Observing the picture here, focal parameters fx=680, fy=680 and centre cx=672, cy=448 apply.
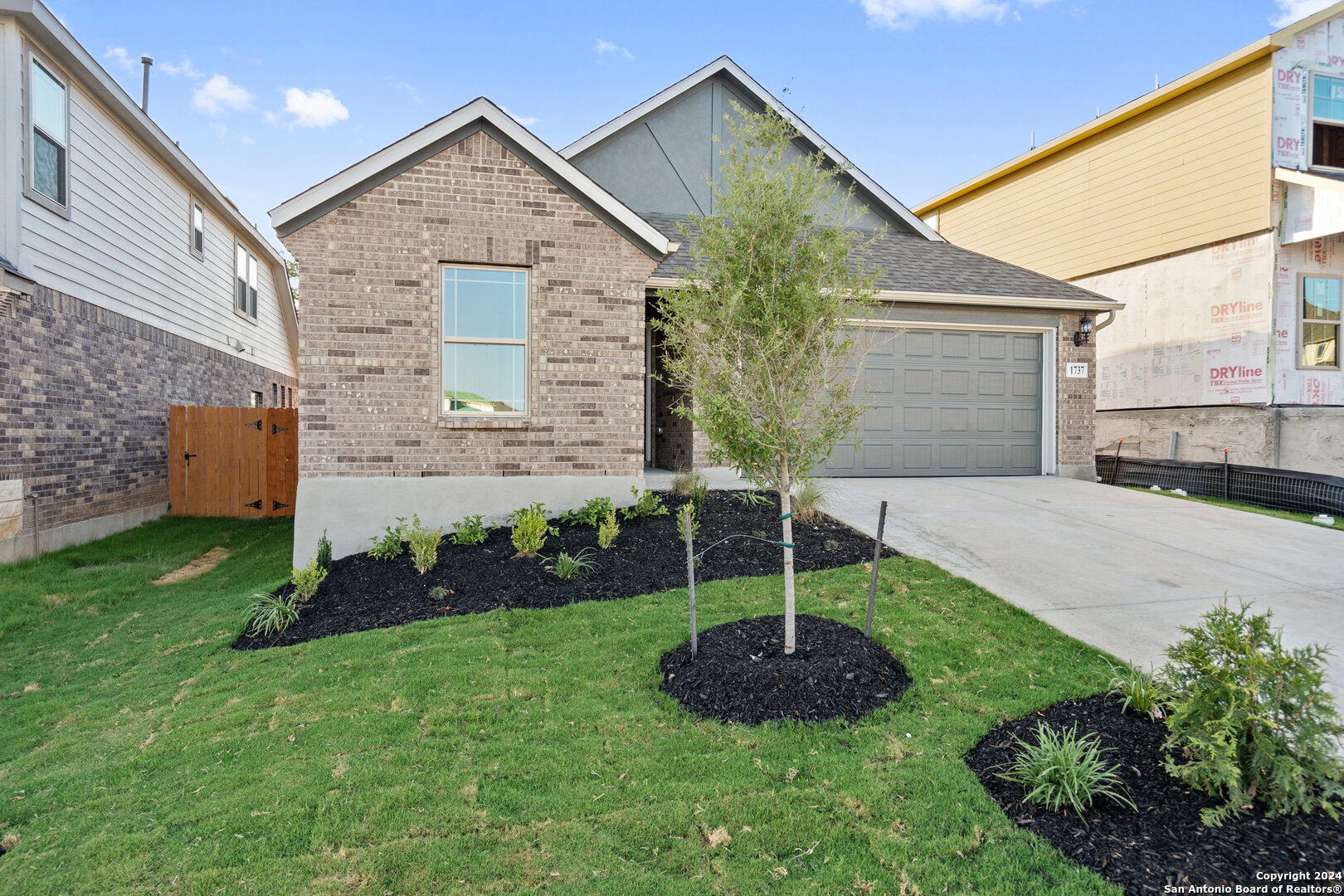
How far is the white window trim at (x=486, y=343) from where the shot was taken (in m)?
8.01

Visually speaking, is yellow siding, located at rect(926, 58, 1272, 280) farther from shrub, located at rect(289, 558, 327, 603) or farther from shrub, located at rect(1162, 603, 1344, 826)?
shrub, located at rect(289, 558, 327, 603)

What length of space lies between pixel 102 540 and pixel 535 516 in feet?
22.4

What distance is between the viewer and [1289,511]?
952 centimetres

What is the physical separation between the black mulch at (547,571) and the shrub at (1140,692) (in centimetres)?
265

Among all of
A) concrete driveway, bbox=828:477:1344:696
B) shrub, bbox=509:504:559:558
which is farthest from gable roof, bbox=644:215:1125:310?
shrub, bbox=509:504:559:558

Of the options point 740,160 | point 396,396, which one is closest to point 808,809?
point 740,160

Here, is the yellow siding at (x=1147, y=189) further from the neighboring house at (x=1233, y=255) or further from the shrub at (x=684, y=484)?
the shrub at (x=684, y=484)

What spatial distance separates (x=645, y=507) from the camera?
26.3 ft

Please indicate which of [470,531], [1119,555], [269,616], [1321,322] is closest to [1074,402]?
[1321,322]

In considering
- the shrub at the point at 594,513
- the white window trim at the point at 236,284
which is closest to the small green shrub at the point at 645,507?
the shrub at the point at 594,513

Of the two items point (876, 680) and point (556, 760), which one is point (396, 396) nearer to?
point (556, 760)

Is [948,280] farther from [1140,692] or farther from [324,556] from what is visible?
[324,556]

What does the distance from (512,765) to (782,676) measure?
1593 mm
